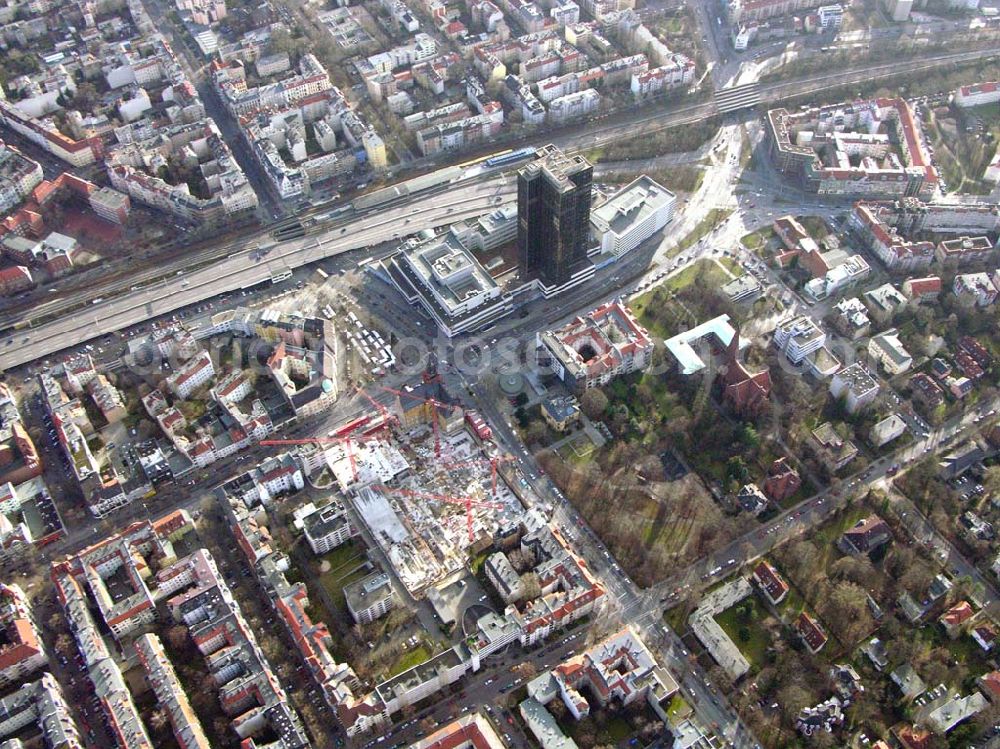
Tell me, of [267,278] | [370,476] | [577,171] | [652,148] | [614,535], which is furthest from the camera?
[652,148]

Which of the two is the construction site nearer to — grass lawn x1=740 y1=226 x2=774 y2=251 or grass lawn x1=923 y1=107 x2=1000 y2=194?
grass lawn x1=740 y1=226 x2=774 y2=251

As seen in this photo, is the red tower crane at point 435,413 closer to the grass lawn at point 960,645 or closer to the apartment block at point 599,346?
the apartment block at point 599,346

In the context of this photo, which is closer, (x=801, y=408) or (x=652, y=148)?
(x=801, y=408)

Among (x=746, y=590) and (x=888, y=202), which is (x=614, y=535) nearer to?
(x=746, y=590)

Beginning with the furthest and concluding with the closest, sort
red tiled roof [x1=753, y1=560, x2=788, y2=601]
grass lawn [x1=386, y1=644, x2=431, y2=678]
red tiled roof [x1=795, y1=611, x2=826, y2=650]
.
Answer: red tiled roof [x1=753, y1=560, x2=788, y2=601] < grass lawn [x1=386, y1=644, x2=431, y2=678] < red tiled roof [x1=795, y1=611, x2=826, y2=650]

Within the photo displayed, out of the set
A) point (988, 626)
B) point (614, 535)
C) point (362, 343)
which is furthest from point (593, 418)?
point (988, 626)

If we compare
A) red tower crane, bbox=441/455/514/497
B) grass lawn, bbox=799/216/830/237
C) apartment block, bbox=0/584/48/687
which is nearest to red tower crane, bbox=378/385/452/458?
red tower crane, bbox=441/455/514/497
